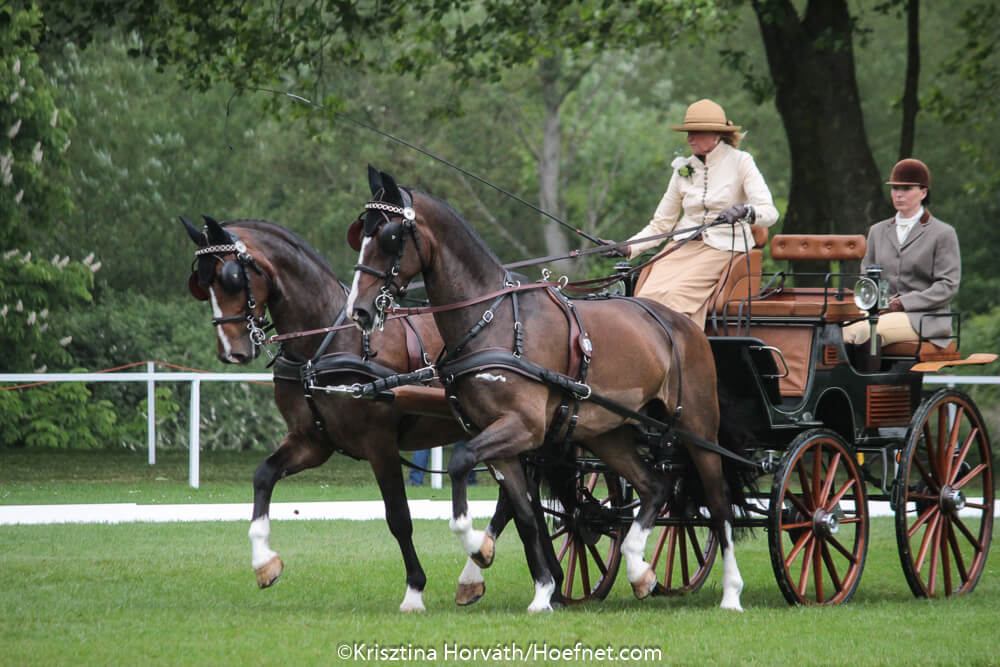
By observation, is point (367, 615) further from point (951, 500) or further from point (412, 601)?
point (951, 500)

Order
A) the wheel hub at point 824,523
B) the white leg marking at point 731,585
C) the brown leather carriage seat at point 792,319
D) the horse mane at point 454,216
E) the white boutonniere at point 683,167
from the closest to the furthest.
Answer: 1. the horse mane at point 454,216
2. the white leg marking at point 731,585
3. the wheel hub at point 824,523
4. the brown leather carriage seat at point 792,319
5. the white boutonniere at point 683,167

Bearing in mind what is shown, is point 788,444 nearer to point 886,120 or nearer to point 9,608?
point 9,608

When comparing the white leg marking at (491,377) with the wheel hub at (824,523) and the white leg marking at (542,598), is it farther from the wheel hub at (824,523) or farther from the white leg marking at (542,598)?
the wheel hub at (824,523)

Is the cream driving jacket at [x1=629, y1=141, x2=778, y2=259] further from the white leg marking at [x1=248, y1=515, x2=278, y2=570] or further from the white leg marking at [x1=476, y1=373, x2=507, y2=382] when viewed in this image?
the white leg marking at [x1=248, y1=515, x2=278, y2=570]

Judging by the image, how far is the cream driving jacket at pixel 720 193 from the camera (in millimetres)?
8453

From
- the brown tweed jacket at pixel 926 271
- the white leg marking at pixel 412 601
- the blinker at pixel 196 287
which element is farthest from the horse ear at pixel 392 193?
the brown tweed jacket at pixel 926 271

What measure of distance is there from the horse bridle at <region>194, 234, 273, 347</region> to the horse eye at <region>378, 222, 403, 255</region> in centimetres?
116

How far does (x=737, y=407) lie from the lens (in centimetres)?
844

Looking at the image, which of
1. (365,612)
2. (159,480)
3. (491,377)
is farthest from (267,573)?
(159,480)

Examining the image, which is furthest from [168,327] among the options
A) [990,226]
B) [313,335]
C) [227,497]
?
[990,226]

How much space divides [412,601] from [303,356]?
4.68 feet

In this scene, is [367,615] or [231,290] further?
[231,290]

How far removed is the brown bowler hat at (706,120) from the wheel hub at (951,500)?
2488 mm

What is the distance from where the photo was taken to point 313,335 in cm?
796
